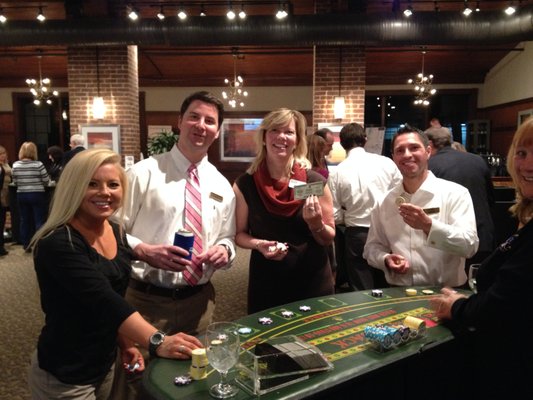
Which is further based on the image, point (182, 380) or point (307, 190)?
point (307, 190)

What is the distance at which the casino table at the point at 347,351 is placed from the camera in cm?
129

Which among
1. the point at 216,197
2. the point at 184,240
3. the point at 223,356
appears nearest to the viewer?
the point at 223,356

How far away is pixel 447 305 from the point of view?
1685 millimetres

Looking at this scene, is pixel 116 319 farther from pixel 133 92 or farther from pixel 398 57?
pixel 398 57

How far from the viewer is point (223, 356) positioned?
1.29 m

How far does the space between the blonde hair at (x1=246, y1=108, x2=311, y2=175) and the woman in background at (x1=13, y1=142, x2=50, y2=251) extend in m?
5.37

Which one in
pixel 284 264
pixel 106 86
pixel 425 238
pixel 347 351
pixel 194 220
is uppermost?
pixel 106 86

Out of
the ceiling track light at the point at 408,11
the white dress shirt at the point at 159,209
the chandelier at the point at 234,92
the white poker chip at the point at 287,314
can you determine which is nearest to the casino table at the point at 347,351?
the white poker chip at the point at 287,314

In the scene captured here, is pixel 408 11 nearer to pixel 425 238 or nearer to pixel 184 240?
pixel 425 238

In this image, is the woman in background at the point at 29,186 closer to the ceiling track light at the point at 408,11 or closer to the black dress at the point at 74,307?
the ceiling track light at the point at 408,11

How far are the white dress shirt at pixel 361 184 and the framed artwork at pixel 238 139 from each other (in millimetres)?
7156

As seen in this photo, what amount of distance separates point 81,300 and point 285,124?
1209mm

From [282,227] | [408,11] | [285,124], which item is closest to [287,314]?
[282,227]

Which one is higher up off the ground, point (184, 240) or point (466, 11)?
point (466, 11)
